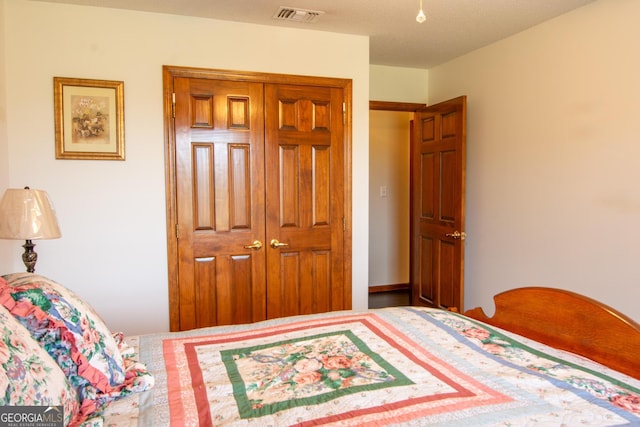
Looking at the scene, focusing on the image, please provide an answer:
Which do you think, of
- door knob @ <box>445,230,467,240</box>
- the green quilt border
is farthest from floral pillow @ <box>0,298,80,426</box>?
door knob @ <box>445,230,467,240</box>

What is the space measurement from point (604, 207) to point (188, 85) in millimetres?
2779

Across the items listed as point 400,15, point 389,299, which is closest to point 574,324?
point 400,15

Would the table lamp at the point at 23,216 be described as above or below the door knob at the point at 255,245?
above

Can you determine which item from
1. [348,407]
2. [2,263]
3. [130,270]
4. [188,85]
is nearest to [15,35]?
[188,85]

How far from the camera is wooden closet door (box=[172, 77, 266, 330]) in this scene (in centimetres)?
302

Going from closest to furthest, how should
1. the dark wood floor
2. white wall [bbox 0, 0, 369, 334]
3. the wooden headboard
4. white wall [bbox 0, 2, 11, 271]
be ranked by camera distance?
the wooden headboard, white wall [bbox 0, 2, 11, 271], white wall [bbox 0, 0, 369, 334], the dark wood floor

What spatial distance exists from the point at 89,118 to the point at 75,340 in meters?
2.02

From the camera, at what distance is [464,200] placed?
3.69 m

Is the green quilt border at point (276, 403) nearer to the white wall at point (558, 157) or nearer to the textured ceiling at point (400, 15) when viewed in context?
the white wall at point (558, 157)

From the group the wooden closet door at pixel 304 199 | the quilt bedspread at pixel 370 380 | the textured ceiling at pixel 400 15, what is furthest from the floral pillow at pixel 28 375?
the textured ceiling at pixel 400 15

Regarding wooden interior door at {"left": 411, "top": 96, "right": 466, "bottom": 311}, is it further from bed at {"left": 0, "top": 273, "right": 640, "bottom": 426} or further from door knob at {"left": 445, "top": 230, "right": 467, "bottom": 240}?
bed at {"left": 0, "top": 273, "right": 640, "bottom": 426}

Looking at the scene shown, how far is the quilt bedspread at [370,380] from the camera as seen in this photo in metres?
1.14

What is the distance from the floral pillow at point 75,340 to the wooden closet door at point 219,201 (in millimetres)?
1719

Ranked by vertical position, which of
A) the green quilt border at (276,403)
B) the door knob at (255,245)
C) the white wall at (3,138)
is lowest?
the green quilt border at (276,403)
